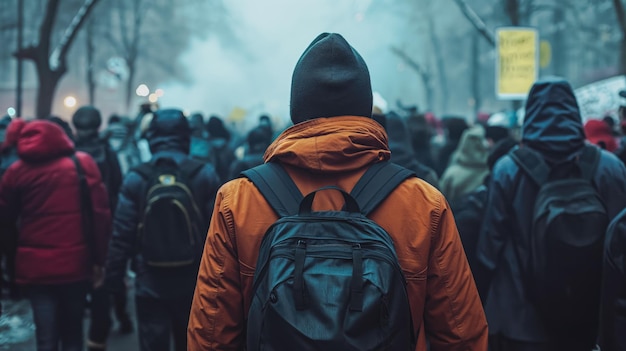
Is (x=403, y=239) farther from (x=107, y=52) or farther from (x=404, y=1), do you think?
(x=404, y=1)

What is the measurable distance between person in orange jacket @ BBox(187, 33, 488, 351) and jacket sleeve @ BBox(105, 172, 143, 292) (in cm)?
234

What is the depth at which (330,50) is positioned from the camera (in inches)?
90.0

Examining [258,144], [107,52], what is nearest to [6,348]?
[258,144]

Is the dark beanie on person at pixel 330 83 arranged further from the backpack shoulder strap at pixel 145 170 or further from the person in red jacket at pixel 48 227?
the person in red jacket at pixel 48 227

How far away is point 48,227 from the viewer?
476 cm

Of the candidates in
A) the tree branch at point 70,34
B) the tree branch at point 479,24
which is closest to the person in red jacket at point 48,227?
the tree branch at point 70,34

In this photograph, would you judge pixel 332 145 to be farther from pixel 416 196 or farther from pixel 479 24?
pixel 479 24

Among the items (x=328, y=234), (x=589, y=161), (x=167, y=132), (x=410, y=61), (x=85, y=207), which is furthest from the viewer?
(x=410, y=61)

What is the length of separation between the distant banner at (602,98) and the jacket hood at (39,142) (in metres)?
6.68

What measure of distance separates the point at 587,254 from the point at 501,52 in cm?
759

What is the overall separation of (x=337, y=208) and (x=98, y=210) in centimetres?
331

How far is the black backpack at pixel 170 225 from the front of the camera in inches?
167

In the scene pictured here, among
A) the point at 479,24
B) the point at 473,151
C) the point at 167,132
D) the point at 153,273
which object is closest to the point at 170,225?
the point at 153,273

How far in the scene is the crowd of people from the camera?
1.94 m
